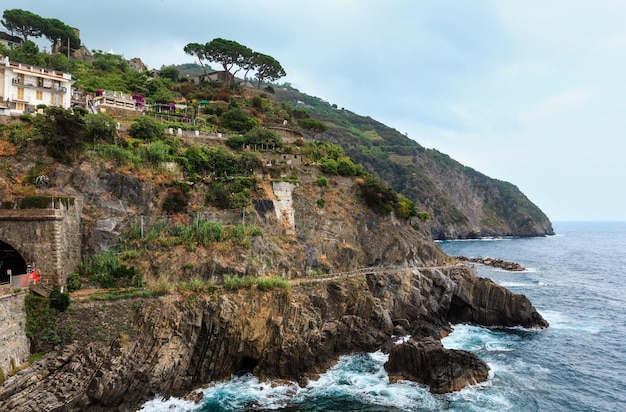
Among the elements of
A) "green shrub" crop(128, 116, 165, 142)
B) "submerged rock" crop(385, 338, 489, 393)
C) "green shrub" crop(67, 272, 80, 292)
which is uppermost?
"green shrub" crop(128, 116, 165, 142)

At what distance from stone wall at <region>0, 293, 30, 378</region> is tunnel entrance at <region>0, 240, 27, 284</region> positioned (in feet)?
20.2

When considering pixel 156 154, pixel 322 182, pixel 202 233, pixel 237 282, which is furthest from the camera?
pixel 322 182

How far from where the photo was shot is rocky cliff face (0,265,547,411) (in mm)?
25453

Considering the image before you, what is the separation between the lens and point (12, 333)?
82.2 ft

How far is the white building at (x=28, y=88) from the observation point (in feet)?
136

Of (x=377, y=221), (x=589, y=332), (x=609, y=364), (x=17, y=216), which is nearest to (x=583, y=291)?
(x=589, y=332)

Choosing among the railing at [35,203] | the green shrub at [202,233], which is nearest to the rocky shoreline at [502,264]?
the green shrub at [202,233]

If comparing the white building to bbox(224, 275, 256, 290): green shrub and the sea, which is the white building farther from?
the sea

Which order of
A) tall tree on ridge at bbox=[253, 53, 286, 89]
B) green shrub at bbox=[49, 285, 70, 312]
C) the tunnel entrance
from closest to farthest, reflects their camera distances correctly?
green shrub at bbox=[49, 285, 70, 312] → the tunnel entrance → tall tree on ridge at bbox=[253, 53, 286, 89]

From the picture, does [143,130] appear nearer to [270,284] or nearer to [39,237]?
[39,237]

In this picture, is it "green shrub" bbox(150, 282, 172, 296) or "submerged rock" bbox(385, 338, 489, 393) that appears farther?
"green shrub" bbox(150, 282, 172, 296)

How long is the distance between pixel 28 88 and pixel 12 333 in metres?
29.8

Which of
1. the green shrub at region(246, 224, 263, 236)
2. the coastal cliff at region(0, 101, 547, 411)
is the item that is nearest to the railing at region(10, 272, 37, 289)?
the coastal cliff at region(0, 101, 547, 411)

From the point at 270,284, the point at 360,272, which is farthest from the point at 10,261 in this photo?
the point at 360,272
